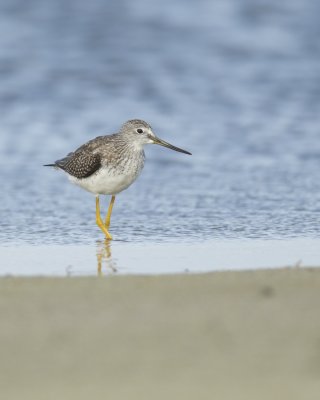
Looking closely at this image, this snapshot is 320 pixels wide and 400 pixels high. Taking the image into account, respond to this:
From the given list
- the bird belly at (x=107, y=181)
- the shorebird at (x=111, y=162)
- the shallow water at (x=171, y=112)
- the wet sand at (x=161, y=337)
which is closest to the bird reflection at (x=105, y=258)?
the shallow water at (x=171, y=112)

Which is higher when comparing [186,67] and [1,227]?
[186,67]

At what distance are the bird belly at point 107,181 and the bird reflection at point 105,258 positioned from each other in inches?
44.2

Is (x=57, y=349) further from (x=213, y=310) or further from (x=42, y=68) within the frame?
(x=42, y=68)

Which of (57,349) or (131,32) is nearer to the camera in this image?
(57,349)

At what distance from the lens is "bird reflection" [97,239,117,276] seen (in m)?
7.88

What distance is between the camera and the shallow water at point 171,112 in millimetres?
10039

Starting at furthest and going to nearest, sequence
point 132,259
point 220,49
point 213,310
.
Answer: point 220,49, point 132,259, point 213,310

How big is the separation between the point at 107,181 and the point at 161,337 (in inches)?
204

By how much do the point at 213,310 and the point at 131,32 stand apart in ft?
46.7

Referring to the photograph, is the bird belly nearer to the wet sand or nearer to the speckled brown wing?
the speckled brown wing

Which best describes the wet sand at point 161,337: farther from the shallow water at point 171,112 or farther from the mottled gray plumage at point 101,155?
the mottled gray plumage at point 101,155

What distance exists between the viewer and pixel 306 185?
11.5 meters

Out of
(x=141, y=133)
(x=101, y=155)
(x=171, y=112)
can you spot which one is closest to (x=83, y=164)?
(x=101, y=155)

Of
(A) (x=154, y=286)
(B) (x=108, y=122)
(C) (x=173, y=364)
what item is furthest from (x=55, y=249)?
(B) (x=108, y=122)
